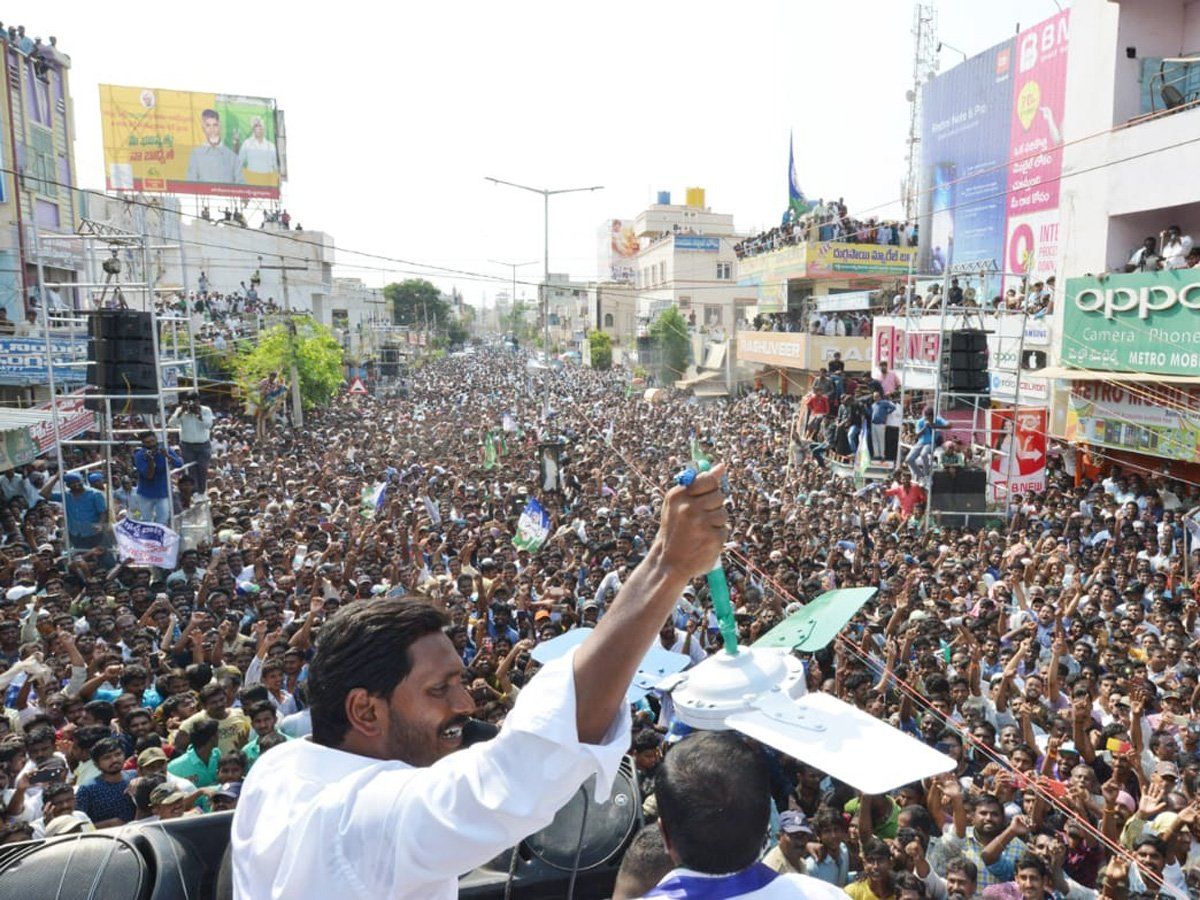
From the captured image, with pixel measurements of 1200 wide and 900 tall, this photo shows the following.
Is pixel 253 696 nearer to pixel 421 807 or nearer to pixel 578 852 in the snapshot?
pixel 578 852

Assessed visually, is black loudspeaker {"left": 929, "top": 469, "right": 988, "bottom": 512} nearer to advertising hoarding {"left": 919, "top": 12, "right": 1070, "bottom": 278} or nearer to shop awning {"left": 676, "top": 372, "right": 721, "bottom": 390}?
advertising hoarding {"left": 919, "top": 12, "right": 1070, "bottom": 278}

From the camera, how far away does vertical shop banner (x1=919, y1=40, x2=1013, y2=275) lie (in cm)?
2422

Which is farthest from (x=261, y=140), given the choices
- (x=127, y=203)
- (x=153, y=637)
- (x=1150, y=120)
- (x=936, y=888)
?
(x=936, y=888)

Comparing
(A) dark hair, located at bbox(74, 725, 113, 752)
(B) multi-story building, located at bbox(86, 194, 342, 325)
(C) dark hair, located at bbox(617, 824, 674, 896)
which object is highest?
(B) multi-story building, located at bbox(86, 194, 342, 325)

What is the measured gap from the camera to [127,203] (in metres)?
10.8

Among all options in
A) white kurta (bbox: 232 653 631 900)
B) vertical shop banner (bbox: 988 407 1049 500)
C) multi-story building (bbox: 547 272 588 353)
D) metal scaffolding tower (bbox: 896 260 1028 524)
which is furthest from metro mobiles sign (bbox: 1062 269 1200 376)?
multi-story building (bbox: 547 272 588 353)

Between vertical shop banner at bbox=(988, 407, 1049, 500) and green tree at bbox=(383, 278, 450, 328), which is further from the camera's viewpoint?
green tree at bbox=(383, 278, 450, 328)

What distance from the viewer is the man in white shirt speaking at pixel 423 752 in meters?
1.09

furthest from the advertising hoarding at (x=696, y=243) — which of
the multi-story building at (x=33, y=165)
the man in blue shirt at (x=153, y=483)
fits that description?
the man in blue shirt at (x=153, y=483)

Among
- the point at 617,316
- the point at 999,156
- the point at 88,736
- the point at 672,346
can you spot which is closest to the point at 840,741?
the point at 88,736

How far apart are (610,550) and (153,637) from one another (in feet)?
15.3

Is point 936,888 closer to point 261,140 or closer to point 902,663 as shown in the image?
point 902,663

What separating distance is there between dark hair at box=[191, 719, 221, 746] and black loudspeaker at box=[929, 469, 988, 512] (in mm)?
10004

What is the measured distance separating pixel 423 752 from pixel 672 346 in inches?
1793
